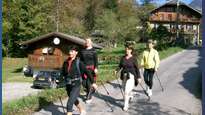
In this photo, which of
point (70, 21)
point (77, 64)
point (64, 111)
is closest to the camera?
point (77, 64)

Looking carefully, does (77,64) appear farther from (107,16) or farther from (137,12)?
(137,12)

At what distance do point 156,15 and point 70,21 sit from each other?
92.4 ft

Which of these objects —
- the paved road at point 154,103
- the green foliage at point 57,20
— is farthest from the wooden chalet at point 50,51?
the green foliage at point 57,20

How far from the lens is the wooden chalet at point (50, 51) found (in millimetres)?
35484

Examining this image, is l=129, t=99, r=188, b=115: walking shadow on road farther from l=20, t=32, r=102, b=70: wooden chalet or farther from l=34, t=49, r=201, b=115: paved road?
l=20, t=32, r=102, b=70: wooden chalet

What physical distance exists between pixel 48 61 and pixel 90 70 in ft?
74.2

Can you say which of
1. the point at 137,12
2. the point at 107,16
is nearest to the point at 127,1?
the point at 137,12

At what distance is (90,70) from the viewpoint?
13531 millimetres

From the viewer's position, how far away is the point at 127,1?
9525 cm

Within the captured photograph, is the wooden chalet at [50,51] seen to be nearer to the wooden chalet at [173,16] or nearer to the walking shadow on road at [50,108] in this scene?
the walking shadow on road at [50,108]

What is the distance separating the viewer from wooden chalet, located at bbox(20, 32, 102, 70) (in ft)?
116

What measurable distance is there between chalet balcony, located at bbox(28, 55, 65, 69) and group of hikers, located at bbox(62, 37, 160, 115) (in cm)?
2060

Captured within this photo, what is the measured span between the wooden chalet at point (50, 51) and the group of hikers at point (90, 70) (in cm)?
2000

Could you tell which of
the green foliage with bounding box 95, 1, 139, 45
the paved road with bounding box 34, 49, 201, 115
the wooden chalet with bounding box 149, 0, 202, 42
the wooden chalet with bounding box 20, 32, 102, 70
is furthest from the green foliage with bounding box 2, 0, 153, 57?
the paved road with bounding box 34, 49, 201, 115
